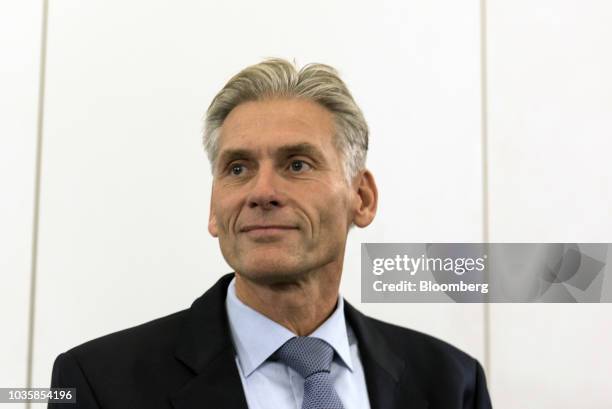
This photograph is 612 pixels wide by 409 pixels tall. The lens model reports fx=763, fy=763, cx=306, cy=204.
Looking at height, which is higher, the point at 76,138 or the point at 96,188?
the point at 76,138

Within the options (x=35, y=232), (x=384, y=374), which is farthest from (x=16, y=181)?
(x=384, y=374)

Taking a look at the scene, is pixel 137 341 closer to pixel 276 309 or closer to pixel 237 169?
pixel 276 309

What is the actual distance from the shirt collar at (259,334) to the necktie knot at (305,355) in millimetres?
15

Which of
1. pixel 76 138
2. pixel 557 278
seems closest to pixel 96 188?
pixel 76 138

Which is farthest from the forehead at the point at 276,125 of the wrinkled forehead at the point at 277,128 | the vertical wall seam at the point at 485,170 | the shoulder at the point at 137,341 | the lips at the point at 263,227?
the vertical wall seam at the point at 485,170

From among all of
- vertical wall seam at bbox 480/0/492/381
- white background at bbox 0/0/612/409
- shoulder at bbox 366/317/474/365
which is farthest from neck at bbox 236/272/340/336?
vertical wall seam at bbox 480/0/492/381

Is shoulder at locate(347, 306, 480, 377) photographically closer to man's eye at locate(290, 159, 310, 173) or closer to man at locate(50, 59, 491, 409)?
man at locate(50, 59, 491, 409)

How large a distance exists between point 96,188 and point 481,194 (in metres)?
0.99

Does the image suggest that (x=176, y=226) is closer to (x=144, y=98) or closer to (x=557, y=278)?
(x=144, y=98)

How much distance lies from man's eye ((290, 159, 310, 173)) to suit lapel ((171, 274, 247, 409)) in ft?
0.98

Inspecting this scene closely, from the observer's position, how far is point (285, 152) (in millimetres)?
1480

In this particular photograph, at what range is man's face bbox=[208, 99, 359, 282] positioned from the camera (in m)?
1.42

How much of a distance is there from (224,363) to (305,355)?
0.16 meters

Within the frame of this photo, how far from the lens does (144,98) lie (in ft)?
6.44
